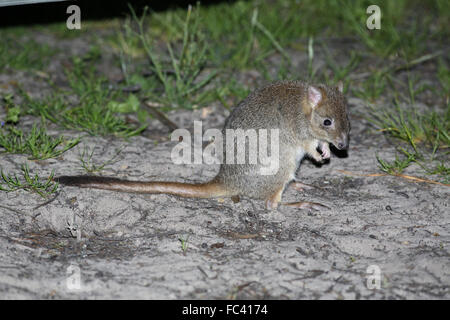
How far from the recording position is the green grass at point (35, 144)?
4.95 meters

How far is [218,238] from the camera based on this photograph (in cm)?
410

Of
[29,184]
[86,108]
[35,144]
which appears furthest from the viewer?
[86,108]

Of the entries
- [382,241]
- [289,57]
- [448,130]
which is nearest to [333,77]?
[289,57]

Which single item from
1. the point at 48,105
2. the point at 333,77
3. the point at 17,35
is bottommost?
the point at 48,105

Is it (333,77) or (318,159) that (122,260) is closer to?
(318,159)

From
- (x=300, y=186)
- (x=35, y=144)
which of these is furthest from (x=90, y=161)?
(x=300, y=186)

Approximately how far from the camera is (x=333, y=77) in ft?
22.0

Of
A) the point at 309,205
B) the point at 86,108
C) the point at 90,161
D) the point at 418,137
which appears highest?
the point at 86,108

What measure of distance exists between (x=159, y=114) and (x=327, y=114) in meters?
2.06

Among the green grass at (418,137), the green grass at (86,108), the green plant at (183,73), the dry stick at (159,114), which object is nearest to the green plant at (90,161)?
the green grass at (86,108)

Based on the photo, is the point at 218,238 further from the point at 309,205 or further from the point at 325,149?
the point at 325,149

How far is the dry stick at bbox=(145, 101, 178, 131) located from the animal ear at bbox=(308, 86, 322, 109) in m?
1.69

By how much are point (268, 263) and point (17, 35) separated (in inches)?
212

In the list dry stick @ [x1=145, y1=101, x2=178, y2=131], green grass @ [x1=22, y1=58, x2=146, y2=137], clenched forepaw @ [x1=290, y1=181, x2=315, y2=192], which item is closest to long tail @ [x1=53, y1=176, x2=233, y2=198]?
clenched forepaw @ [x1=290, y1=181, x2=315, y2=192]
